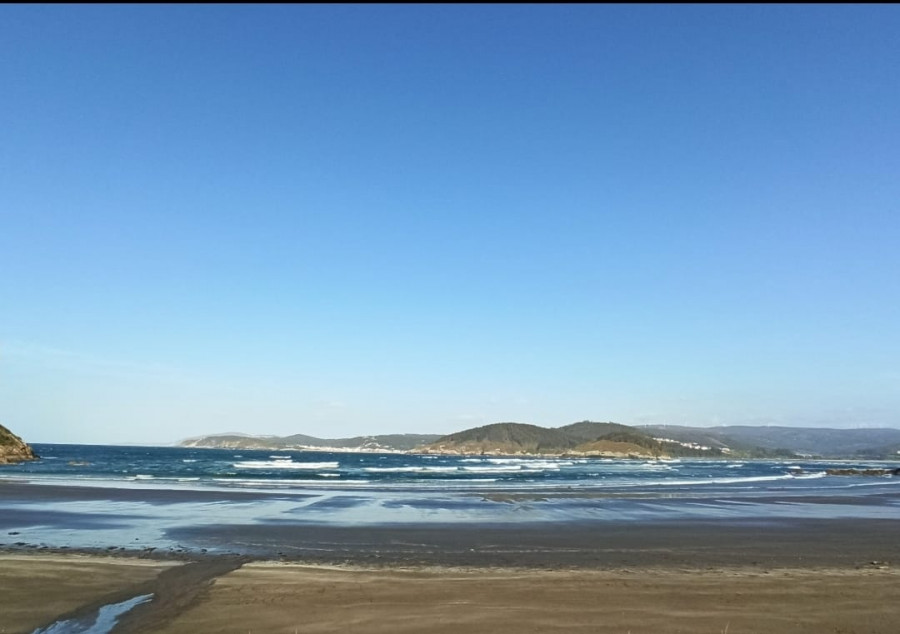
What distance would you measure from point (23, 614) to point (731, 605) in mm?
10985

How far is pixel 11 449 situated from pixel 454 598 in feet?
290

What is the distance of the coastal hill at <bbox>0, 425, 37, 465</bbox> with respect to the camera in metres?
74.4

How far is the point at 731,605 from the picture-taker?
995cm

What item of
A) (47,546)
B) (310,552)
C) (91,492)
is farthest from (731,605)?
(91,492)

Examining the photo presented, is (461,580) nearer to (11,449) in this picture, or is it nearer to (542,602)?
(542,602)

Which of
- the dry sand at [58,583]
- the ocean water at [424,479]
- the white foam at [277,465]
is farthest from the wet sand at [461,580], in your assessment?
the white foam at [277,465]

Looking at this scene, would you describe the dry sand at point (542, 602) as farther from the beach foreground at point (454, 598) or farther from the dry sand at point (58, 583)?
the dry sand at point (58, 583)

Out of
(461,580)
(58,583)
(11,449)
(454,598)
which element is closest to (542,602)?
(454,598)

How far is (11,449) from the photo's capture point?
77875 millimetres

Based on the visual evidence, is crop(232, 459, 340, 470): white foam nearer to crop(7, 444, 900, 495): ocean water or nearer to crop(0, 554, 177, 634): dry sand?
crop(7, 444, 900, 495): ocean water

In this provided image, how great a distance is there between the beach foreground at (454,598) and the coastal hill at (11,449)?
75.8 m

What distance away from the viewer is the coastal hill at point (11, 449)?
2928 inches

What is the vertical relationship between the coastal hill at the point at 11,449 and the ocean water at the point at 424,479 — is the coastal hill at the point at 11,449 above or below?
above

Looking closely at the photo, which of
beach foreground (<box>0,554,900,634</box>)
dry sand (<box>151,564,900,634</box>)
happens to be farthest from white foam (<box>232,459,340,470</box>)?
dry sand (<box>151,564,900,634</box>)
